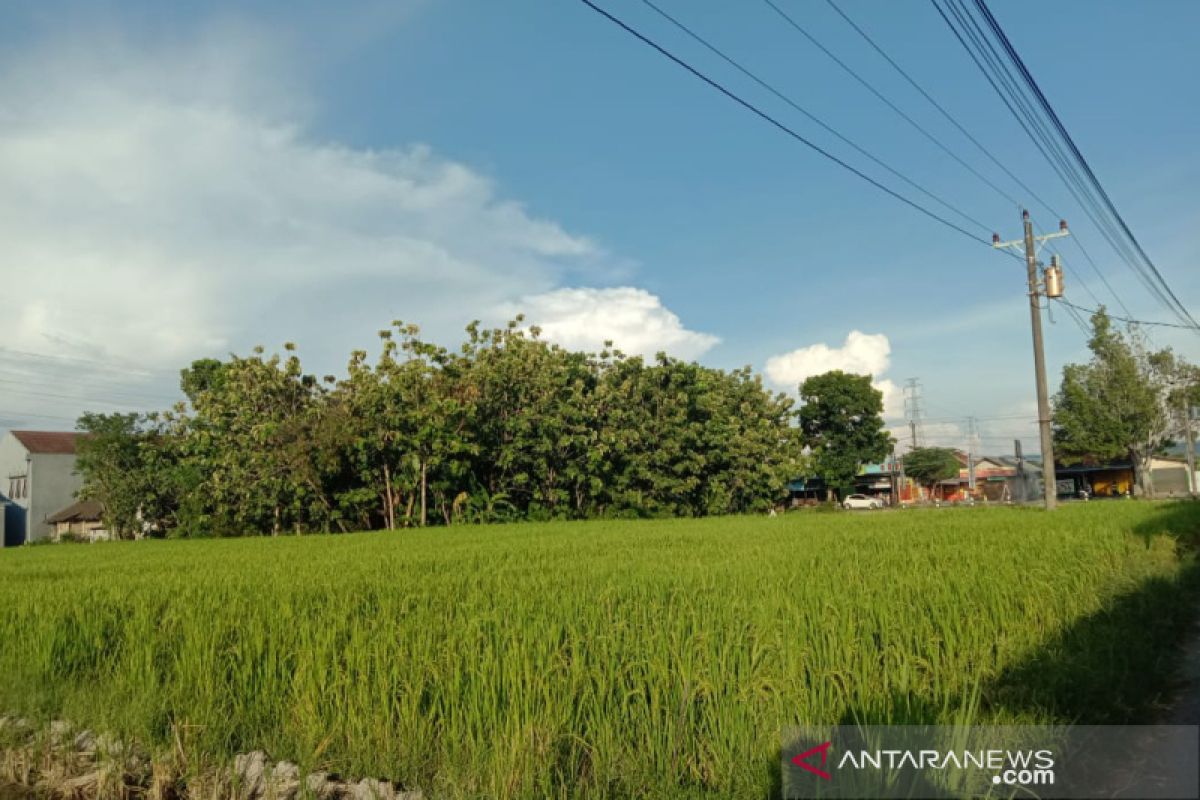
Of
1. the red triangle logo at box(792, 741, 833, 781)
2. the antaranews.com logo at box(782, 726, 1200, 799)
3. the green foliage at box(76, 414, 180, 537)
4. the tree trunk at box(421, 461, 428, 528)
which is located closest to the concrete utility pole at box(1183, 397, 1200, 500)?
the tree trunk at box(421, 461, 428, 528)

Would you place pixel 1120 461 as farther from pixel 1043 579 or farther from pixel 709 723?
pixel 709 723

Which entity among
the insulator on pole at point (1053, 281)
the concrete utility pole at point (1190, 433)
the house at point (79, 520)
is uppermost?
the insulator on pole at point (1053, 281)

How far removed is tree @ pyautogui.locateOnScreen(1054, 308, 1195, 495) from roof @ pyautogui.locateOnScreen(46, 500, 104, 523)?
191 feet

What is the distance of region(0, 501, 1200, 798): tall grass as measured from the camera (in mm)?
2879

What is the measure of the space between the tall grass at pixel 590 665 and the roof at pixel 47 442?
44.6 meters

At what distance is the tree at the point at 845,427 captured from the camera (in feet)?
157

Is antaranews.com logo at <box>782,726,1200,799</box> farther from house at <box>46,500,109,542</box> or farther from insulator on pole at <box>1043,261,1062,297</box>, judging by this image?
house at <box>46,500,109,542</box>

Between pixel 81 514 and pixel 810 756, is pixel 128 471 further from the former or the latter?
pixel 810 756

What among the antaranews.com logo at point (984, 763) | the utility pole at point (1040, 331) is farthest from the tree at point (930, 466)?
the antaranews.com logo at point (984, 763)

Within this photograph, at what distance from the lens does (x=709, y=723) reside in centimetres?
291

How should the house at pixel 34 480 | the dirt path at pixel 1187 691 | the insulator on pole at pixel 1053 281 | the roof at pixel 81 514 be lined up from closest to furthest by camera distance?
the dirt path at pixel 1187 691 → the insulator on pole at pixel 1053 281 → the roof at pixel 81 514 → the house at pixel 34 480

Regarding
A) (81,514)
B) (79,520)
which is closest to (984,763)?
(81,514)

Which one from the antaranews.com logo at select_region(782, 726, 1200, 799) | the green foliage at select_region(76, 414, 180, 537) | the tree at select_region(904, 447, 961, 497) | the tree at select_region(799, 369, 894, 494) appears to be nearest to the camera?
the antaranews.com logo at select_region(782, 726, 1200, 799)

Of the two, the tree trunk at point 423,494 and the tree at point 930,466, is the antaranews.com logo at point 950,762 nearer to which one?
the tree trunk at point 423,494
